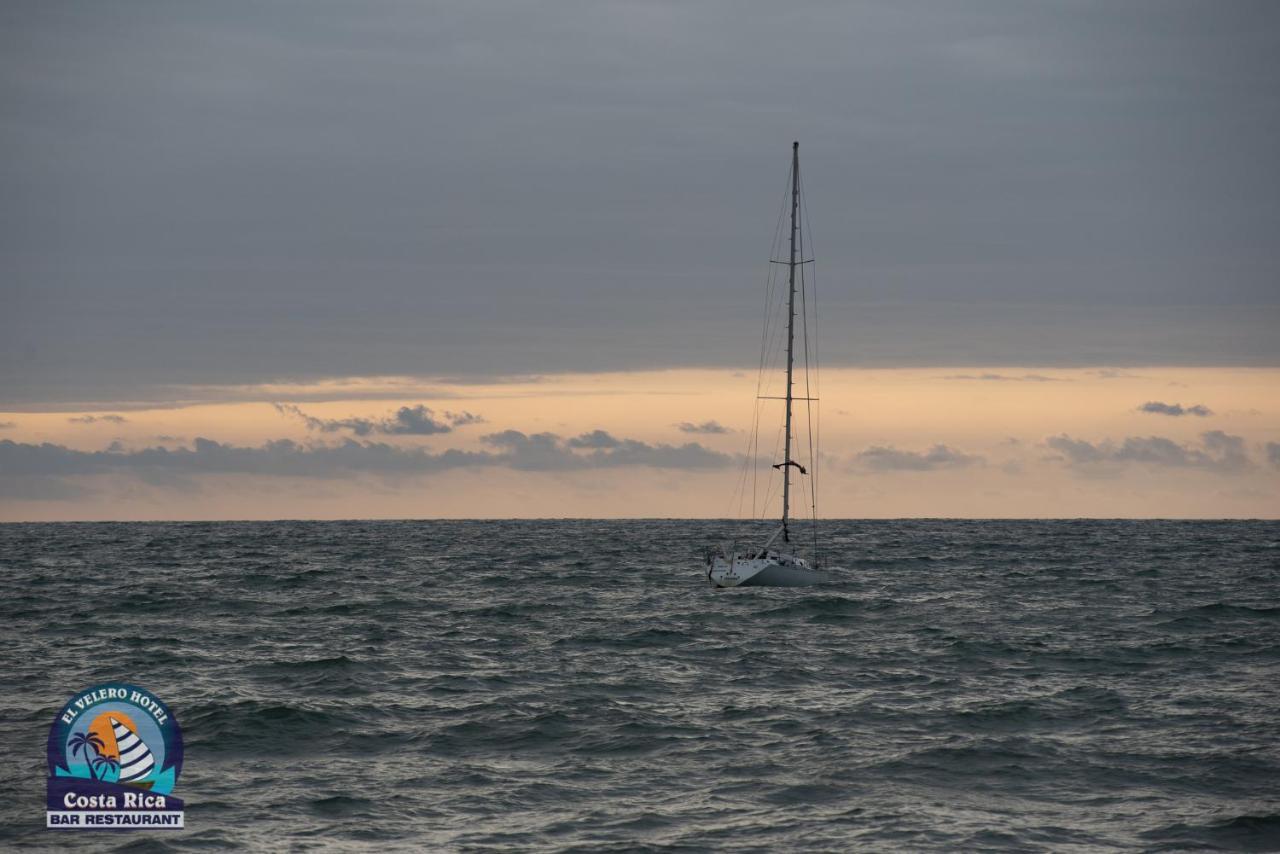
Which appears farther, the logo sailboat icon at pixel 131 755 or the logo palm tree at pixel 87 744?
the logo palm tree at pixel 87 744

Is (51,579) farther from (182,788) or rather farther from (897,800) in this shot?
(897,800)

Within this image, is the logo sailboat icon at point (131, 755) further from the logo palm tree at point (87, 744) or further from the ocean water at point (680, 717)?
the ocean water at point (680, 717)

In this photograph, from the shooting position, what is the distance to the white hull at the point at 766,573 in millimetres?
64125

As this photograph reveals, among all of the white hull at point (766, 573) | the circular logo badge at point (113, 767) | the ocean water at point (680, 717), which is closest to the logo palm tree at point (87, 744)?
the circular logo badge at point (113, 767)

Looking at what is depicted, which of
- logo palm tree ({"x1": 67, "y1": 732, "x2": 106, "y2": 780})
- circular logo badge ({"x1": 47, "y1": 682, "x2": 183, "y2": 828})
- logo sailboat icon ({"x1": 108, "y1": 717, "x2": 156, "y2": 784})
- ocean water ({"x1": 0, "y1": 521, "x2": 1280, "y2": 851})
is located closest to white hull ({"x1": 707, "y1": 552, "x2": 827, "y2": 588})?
ocean water ({"x1": 0, "y1": 521, "x2": 1280, "y2": 851})

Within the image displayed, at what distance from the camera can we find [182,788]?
2373 centimetres

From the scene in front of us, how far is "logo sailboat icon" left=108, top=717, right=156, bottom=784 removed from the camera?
23.3 meters

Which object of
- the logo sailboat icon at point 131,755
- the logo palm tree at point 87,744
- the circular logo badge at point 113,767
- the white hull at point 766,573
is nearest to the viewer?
the circular logo badge at point 113,767

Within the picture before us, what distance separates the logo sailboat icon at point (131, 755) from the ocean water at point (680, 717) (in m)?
0.91

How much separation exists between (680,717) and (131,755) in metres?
12.0

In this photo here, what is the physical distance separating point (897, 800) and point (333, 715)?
13394mm

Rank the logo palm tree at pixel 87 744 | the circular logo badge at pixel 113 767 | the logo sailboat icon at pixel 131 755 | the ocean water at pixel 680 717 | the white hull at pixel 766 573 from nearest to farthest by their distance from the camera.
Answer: the ocean water at pixel 680 717 → the circular logo badge at pixel 113 767 → the logo sailboat icon at pixel 131 755 → the logo palm tree at pixel 87 744 → the white hull at pixel 766 573

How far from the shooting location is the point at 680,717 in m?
30.4

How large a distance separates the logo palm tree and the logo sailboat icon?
1.06 feet
